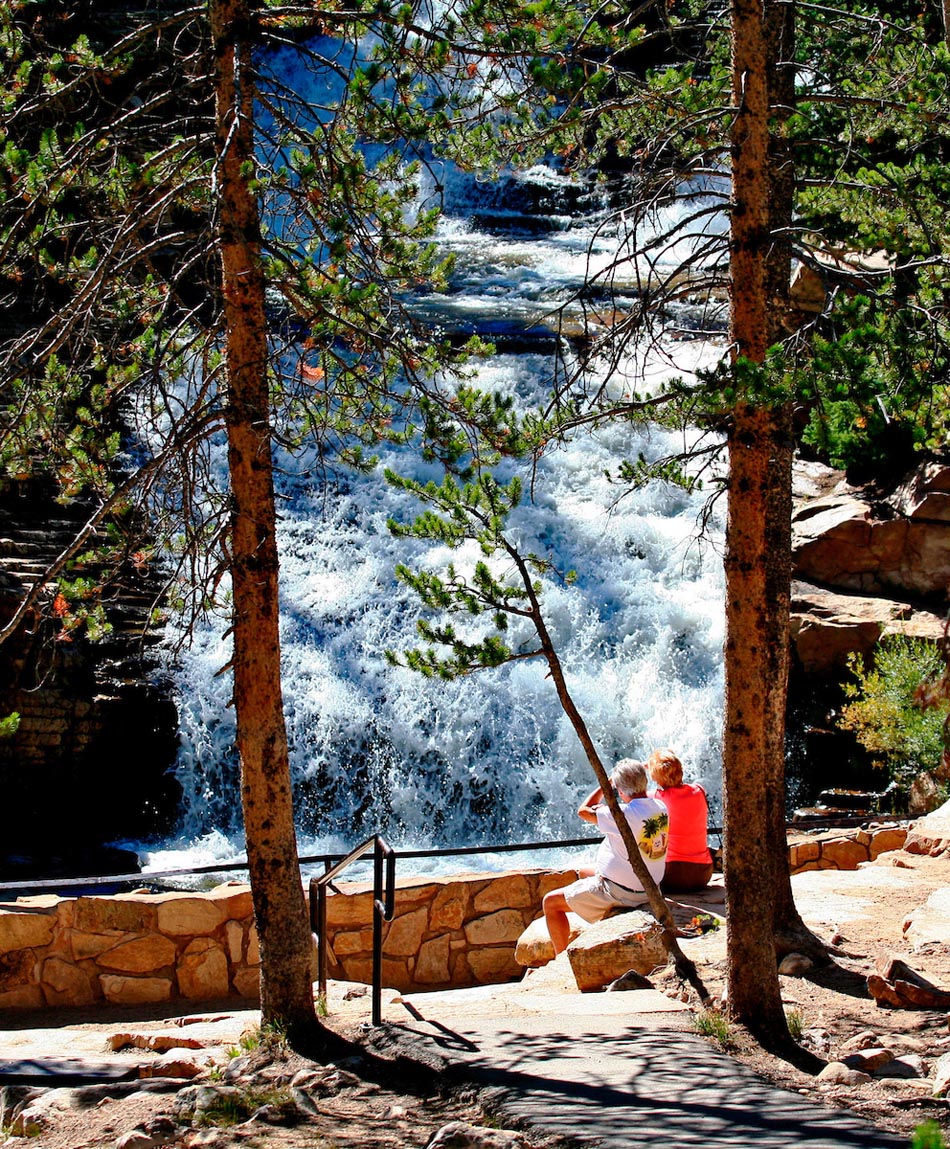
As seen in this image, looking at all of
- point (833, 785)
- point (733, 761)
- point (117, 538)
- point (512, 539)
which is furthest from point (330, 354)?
point (833, 785)

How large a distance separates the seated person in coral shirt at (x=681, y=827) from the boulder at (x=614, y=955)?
107 cm

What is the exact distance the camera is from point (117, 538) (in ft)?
17.2

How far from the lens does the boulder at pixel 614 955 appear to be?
20.1ft

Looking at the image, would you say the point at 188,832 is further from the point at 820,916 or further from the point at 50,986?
the point at 820,916

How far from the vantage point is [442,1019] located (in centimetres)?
552

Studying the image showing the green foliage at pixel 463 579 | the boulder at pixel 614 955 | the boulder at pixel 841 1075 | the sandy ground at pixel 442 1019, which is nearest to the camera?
the sandy ground at pixel 442 1019

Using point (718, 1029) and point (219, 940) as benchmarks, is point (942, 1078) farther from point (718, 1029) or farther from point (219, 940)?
point (219, 940)

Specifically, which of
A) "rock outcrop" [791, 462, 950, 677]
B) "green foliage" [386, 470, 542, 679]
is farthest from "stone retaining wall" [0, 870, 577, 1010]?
"rock outcrop" [791, 462, 950, 677]

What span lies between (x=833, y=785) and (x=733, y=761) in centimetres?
1070

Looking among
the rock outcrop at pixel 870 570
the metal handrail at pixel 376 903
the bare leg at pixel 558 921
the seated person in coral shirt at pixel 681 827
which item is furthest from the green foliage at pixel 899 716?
the metal handrail at pixel 376 903

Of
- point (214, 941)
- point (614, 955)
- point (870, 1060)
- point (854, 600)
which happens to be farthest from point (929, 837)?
point (854, 600)

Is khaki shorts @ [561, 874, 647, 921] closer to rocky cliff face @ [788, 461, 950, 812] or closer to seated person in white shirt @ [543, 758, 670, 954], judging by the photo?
seated person in white shirt @ [543, 758, 670, 954]

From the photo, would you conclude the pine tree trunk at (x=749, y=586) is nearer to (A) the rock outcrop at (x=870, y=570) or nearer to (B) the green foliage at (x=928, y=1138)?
(B) the green foliage at (x=928, y=1138)

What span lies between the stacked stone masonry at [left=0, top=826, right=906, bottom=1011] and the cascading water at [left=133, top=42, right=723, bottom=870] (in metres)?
4.02
